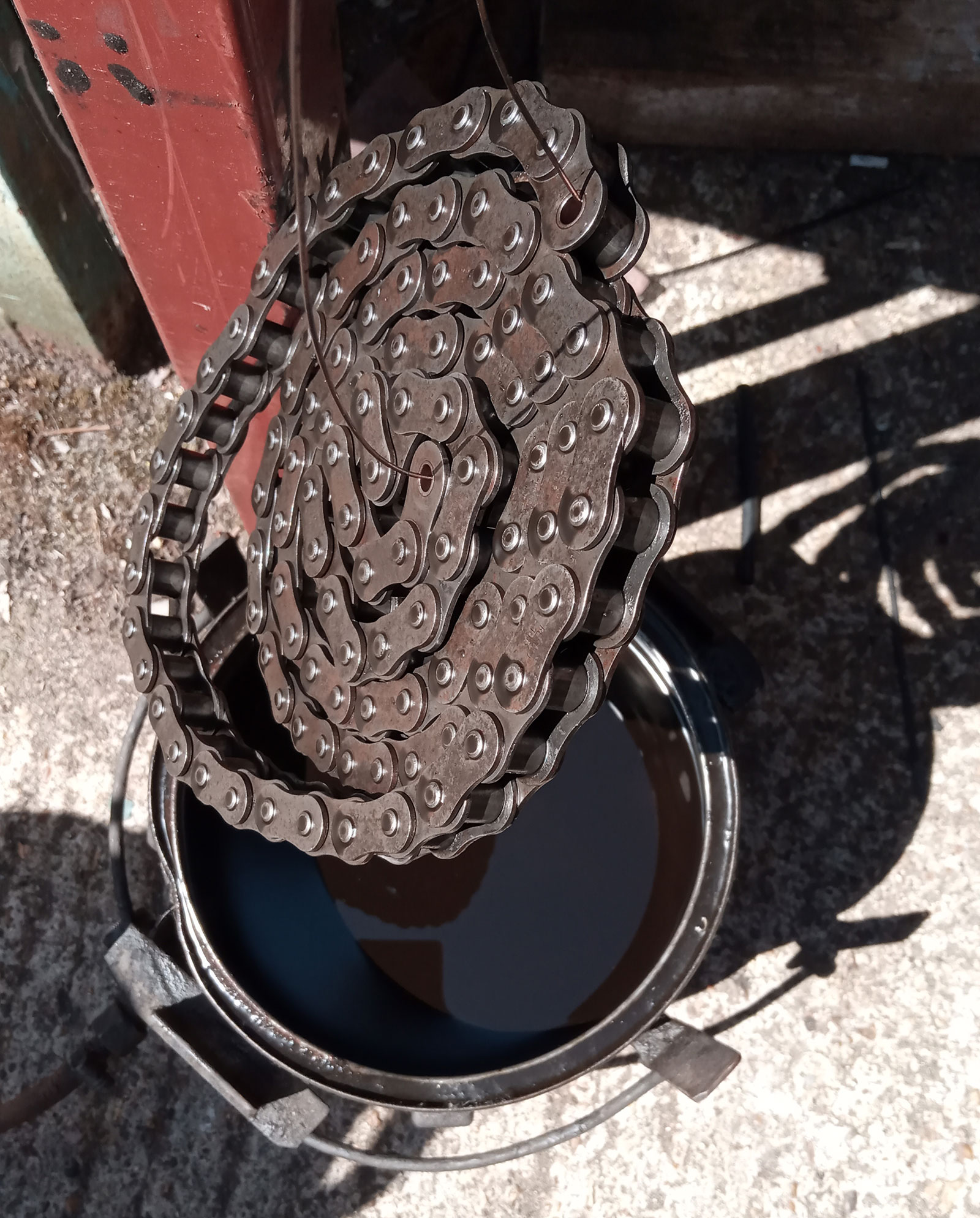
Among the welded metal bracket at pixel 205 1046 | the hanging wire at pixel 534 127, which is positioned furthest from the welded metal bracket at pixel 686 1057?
the hanging wire at pixel 534 127

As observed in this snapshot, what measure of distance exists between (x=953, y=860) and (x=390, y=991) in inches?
31.5

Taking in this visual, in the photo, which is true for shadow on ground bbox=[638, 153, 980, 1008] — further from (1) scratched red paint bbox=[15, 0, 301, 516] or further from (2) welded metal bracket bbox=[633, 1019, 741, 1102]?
(1) scratched red paint bbox=[15, 0, 301, 516]

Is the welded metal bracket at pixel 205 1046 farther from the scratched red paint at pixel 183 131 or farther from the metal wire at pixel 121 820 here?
the scratched red paint at pixel 183 131

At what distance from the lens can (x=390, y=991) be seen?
3.76ft

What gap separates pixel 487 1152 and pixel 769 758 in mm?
672

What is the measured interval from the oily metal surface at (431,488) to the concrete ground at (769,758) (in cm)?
67

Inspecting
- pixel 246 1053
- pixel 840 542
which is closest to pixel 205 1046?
pixel 246 1053

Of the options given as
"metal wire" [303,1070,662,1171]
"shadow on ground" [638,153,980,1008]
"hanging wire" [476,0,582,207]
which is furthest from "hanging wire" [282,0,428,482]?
"shadow on ground" [638,153,980,1008]

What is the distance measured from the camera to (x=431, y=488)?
0.72 m

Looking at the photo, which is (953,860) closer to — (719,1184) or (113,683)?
(719,1184)

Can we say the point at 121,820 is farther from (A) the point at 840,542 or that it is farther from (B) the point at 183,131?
(A) the point at 840,542

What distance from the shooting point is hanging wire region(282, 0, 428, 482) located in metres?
0.57

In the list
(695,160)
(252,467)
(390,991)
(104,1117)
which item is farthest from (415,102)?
(104,1117)

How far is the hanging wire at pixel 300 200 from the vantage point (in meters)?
0.57
